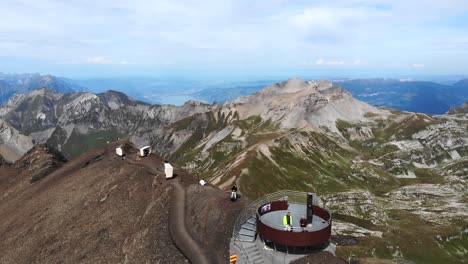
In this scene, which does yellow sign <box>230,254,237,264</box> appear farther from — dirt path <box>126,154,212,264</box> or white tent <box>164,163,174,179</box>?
white tent <box>164,163,174,179</box>

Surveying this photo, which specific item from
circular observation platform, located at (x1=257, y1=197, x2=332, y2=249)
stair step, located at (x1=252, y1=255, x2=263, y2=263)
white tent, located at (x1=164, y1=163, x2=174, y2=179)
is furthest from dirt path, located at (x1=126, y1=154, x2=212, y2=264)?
circular observation platform, located at (x1=257, y1=197, x2=332, y2=249)

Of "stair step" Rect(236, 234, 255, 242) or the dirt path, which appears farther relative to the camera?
"stair step" Rect(236, 234, 255, 242)

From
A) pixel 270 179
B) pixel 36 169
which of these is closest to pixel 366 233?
pixel 270 179

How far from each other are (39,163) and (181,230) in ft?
202

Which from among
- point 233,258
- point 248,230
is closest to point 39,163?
point 248,230

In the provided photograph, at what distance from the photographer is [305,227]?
39.7 meters

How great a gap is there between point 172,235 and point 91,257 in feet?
36.0

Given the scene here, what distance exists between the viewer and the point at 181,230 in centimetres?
4547

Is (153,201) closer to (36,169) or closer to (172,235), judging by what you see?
(172,235)

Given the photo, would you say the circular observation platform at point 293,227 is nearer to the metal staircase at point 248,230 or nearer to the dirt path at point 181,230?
the metal staircase at point 248,230

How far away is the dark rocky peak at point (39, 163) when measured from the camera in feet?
279

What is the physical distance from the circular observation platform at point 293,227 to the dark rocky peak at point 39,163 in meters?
59.4

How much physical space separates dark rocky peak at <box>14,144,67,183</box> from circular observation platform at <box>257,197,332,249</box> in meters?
59.4

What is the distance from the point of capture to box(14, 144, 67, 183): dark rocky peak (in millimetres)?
85062
